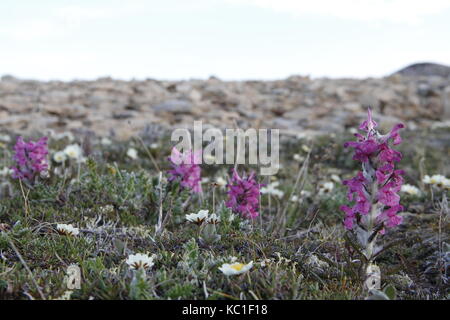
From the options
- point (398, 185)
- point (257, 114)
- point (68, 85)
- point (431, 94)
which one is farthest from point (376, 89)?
point (398, 185)

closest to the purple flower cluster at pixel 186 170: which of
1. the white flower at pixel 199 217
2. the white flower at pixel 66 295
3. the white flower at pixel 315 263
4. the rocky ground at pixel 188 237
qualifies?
the rocky ground at pixel 188 237

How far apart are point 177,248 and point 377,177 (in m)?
1.37

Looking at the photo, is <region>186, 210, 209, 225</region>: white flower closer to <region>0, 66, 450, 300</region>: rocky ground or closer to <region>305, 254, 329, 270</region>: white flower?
<region>0, 66, 450, 300</region>: rocky ground

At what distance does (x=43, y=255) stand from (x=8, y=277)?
39 cm

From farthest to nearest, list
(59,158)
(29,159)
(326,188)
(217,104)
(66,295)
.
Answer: (217,104) < (326,188) < (59,158) < (29,159) < (66,295)

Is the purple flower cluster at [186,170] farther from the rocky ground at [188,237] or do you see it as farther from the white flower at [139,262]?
the white flower at [139,262]

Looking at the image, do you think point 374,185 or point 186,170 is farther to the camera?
point 186,170

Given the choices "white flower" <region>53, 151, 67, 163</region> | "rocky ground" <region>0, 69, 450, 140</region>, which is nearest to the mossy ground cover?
"white flower" <region>53, 151, 67, 163</region>

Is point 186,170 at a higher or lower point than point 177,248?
higher

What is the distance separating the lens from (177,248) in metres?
3.30

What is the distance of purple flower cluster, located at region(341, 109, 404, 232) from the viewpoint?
2.80 m

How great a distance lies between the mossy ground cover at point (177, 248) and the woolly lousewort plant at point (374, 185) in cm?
12

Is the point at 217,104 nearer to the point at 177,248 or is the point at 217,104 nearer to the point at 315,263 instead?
the point at 177,248

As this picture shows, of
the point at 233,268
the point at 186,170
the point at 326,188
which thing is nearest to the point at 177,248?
the point at 233,268
